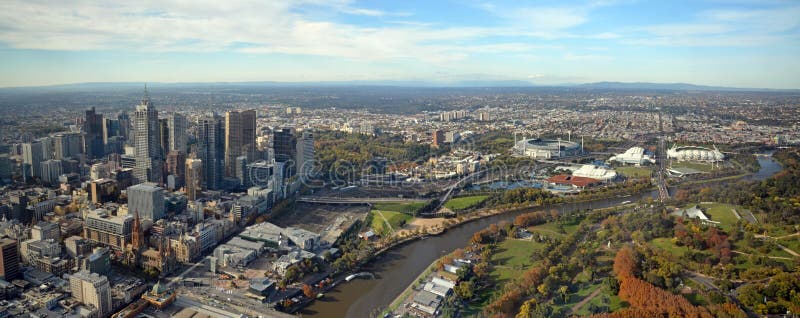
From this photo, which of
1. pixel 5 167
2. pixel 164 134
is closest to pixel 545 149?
pixel 164 134

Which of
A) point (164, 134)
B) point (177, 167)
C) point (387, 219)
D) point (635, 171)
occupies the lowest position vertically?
point (387, 219)

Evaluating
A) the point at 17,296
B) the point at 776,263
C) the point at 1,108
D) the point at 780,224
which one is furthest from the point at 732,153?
the point at 1,108

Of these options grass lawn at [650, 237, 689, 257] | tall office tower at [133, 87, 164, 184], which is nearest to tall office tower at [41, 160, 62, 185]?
tall office tower at [133, 87, 164, 184]

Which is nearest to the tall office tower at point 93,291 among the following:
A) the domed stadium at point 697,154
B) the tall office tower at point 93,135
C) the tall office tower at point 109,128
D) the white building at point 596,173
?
the tall office tower at point 93,135

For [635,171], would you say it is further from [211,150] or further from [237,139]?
[211,150]

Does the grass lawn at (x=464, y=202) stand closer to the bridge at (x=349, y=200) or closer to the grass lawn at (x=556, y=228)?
the bridge at (x=349, y=200)

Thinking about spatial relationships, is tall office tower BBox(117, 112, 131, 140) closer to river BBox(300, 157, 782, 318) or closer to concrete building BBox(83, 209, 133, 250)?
concrete building BBox(83, 209, 133, 250)
